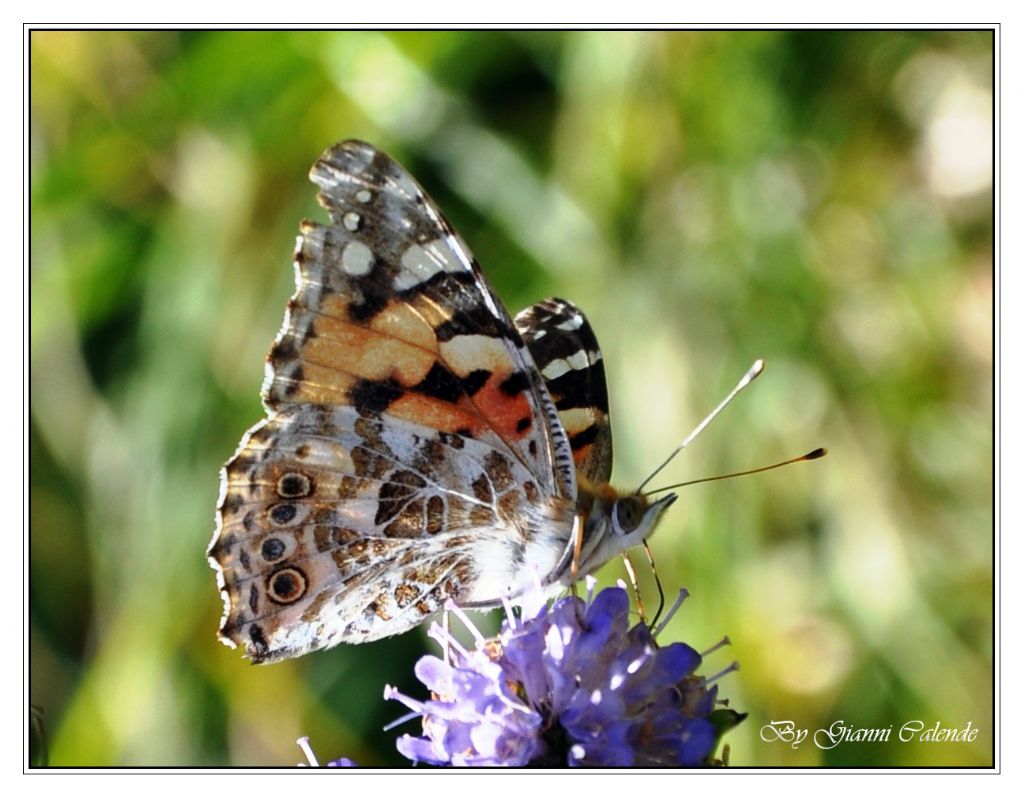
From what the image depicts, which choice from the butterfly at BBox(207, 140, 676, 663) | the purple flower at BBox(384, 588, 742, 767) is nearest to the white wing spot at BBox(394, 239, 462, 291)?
the butterfly at BBox(207, 140, 676, 663)

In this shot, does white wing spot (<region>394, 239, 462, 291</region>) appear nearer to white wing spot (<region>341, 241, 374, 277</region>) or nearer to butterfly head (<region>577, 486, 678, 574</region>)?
white wing spot (<region>341, 241, 374, 277</region>)

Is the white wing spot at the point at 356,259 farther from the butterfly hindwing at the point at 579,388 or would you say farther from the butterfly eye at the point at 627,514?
the butterfly eye at the point at 627,514

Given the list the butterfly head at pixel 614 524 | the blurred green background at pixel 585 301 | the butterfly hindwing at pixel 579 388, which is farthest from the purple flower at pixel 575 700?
the blurred green background at pixel 585 301

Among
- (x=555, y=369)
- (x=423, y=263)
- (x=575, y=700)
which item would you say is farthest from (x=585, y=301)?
(x=575, y=700)

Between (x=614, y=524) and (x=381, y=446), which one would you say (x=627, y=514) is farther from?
(x=381, y=446)

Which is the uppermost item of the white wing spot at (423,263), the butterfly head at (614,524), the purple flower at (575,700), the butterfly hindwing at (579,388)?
the white wing spot at (423,263)

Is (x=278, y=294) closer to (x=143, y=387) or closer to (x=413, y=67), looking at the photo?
(x=143, y=387)
